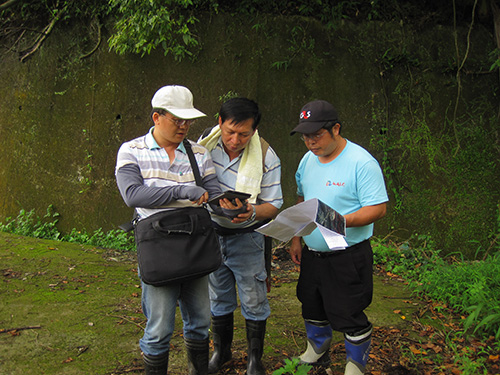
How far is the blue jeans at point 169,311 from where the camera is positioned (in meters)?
2.56

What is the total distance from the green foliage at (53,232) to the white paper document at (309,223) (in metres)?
4.37

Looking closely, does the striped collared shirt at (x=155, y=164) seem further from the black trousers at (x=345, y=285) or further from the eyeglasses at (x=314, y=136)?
the black trousers at (x=345, y=285)

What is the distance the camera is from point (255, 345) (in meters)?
3.11

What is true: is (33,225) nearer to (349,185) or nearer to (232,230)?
(232,230)

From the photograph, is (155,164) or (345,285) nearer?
(155,164)

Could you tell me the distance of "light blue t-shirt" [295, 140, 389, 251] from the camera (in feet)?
9.12

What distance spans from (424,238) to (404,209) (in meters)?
0.49

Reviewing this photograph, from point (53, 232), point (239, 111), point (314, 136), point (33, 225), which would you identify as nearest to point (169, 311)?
point (239, 111)

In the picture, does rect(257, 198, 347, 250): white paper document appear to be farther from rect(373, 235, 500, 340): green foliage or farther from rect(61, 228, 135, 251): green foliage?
rect(61, 228, 135, 251): green foliage

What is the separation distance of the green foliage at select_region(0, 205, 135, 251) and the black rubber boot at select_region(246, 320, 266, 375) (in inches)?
149

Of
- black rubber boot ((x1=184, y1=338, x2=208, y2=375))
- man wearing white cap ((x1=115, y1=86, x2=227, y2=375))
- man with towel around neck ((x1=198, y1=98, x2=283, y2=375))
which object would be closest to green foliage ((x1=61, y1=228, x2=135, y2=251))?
man with towel around neck ((x1=198, y1=98, x2=283, y2=375))

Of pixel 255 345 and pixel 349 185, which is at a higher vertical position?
pixel 349 185

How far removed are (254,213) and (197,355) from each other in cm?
95

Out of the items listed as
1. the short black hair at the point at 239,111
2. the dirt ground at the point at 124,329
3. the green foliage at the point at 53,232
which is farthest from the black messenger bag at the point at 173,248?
the green foliage at the point at 53,232
